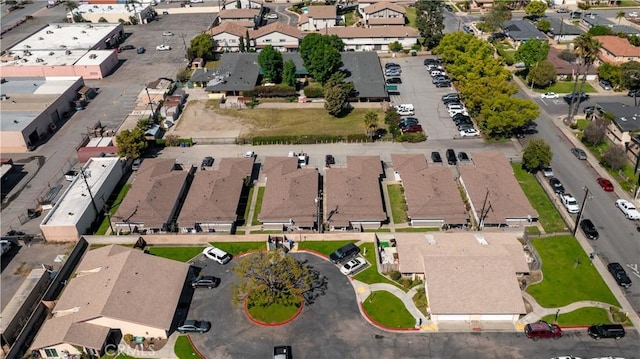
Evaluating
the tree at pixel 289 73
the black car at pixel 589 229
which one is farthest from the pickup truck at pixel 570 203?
the tree at pixel 289 73

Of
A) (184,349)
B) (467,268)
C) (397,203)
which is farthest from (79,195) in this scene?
(467,268)

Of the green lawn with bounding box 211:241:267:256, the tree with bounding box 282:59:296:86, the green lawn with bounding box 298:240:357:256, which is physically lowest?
the green lawn with bounding box 211:241:267:256

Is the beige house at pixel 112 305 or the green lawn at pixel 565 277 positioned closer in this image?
the beige house at pixel 112 305

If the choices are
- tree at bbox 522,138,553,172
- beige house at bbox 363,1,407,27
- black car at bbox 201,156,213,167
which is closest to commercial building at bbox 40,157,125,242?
black car at bbox 201,156,213,167

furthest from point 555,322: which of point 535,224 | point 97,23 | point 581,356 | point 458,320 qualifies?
point 97,23

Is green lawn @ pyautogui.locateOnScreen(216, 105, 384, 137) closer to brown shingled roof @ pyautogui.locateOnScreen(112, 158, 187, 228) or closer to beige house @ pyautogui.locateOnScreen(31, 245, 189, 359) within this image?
brown shingled roof @ pyautogui.locateOnScreen(112, 158, 187, 228)

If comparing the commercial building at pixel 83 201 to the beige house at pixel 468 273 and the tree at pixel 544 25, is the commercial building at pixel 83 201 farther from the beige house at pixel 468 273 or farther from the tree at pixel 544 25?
the tree at pixel 544 25

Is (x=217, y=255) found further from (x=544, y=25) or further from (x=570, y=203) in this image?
(x=544, y=25)
